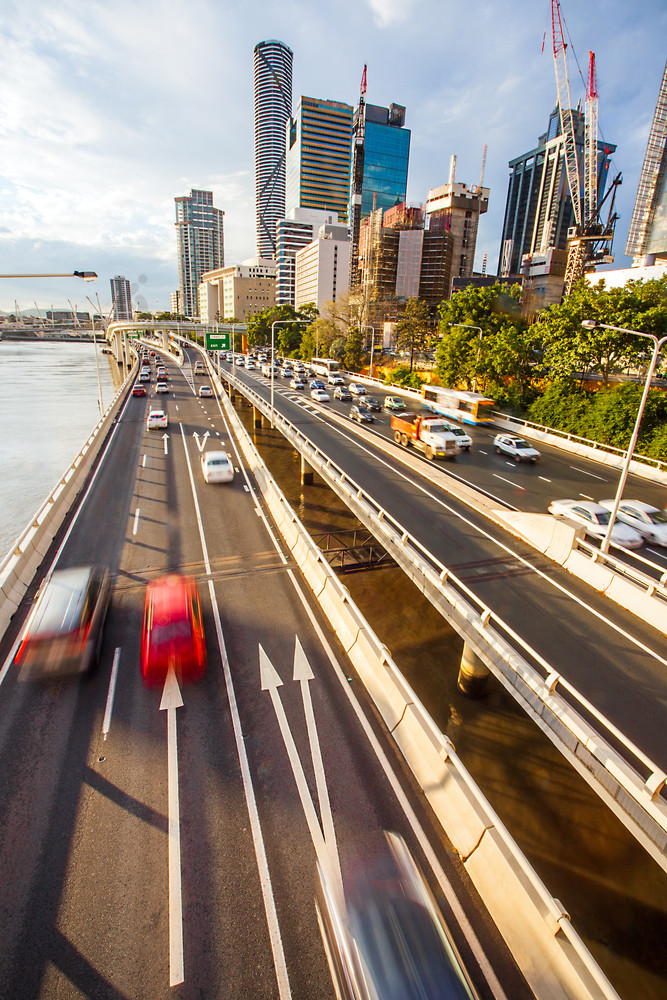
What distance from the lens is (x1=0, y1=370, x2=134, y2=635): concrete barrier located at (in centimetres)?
1630

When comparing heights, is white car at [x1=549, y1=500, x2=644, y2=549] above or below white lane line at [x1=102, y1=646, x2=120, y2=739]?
above

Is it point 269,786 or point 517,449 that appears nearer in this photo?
point 269,786

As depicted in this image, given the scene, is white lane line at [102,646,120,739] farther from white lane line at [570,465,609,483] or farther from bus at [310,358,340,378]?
bus at [310,358,340,378]

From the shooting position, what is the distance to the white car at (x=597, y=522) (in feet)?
69.1

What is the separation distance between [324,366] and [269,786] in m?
86.4

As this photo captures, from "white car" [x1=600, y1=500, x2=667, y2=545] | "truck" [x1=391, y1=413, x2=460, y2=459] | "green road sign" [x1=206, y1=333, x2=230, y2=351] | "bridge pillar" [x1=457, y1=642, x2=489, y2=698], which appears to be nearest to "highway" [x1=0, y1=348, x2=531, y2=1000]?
"bridge pillar" [x1=457, y1=642, x2=489, y2=698]

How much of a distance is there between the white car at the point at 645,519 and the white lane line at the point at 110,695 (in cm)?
2346

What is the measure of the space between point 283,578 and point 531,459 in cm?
2444

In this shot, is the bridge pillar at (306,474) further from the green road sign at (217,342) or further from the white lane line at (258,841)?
the green road sign at (217,342)

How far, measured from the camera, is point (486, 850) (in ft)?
27.2

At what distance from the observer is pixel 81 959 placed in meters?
7.18

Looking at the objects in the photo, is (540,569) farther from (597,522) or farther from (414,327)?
(414,327)

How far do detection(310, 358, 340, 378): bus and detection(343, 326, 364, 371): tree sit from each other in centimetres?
401

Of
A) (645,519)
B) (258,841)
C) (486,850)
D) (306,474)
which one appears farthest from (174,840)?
(306,474)
